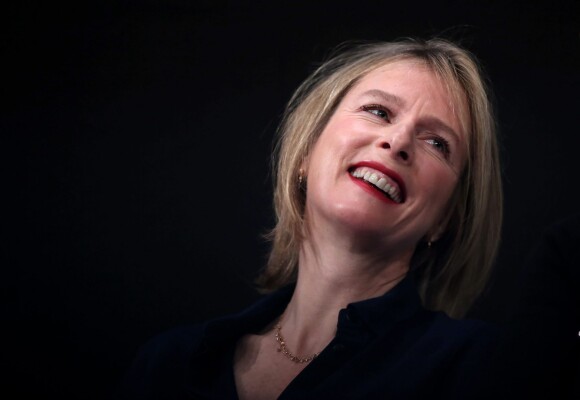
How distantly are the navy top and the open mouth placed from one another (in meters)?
0.15

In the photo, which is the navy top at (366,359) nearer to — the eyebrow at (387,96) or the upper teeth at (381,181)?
the upper teeth at (381,181)

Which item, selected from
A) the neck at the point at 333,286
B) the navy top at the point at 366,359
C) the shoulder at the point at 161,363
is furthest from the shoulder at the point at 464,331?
the shoulder at the point at 161,363

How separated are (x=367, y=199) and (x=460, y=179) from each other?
0.22m

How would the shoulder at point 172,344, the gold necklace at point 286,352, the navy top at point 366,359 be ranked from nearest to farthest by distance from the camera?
the navy top at point 366,359 < the gold necklace at point 286,352 < the shoulder at point 172,344

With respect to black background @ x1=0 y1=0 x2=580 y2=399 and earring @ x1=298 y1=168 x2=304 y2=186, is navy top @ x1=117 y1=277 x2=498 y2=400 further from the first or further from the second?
earring @ x1=298 y1=168 x2=304 y2=186

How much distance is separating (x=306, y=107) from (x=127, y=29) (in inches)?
14.0

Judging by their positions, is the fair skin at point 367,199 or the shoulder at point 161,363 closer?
the fair skin at point 367,199

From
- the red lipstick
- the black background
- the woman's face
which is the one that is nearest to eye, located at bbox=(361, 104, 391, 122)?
the woman's face

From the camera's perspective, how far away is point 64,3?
40.8 inches

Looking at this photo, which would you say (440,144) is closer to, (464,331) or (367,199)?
(367,199)

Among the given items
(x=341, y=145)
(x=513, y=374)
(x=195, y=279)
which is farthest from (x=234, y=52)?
(x=513, y=374)

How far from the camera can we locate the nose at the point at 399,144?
2.76 ft

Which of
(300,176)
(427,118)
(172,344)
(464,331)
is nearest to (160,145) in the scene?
(300,176)

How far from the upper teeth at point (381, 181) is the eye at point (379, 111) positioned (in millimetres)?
108
